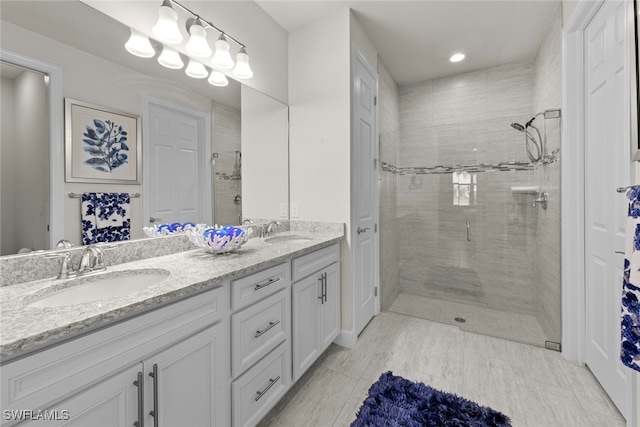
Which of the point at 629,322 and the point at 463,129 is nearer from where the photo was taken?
the point at 629,322

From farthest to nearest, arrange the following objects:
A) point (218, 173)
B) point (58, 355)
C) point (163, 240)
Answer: point (218, 173) < point (163, 240) < point (58, 355)

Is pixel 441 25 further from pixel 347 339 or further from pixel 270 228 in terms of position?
pixel 347 339

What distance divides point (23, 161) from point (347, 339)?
2.17m

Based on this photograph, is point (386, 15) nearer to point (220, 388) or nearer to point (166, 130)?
point (166, 130)

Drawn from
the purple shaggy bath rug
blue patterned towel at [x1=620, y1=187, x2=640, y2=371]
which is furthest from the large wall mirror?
blue patterned towel at [x1=620, y1=187, x2=640, y2=371]

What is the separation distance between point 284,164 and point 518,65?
9.10ft

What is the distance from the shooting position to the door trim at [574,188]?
1885mm

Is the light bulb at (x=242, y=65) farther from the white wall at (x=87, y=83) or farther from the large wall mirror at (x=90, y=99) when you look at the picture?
the white wall at (x=87, y=83)

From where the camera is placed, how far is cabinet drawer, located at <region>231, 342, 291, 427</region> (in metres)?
1.23

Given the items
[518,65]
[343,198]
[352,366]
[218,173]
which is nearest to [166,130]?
[218,173]

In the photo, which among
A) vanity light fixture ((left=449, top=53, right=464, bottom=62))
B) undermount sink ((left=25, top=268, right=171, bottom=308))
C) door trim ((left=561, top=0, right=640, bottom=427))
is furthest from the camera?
vanity light fixture ((left=449, top=53, right=464, bottom=62))

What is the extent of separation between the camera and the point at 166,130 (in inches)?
60.4

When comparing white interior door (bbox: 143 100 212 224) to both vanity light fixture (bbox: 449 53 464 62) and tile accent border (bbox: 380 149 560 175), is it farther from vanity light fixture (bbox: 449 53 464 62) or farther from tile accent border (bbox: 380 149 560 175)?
vanity light fixture (bbox: 449 53 464 62)

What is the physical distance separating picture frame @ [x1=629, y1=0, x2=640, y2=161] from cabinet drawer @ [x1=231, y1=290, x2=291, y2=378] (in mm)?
1810
